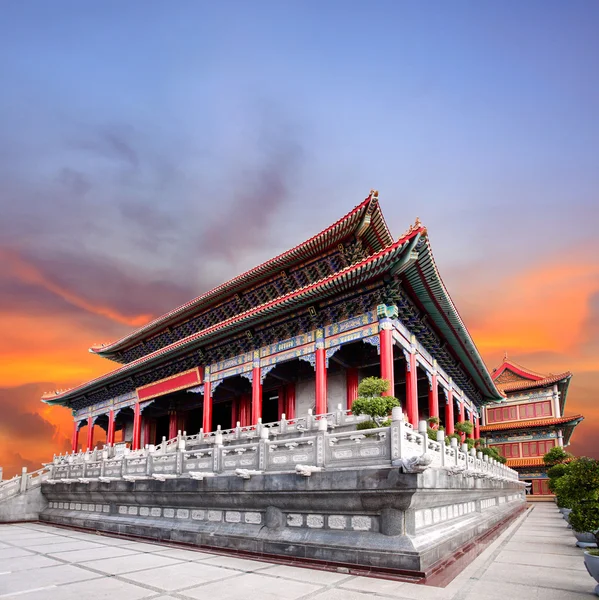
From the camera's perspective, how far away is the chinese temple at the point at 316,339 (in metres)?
18.6

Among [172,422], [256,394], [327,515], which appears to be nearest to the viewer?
[327,515]

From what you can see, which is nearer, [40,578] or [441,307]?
[40,578]

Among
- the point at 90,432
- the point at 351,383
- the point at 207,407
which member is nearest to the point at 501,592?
the point at 351,383

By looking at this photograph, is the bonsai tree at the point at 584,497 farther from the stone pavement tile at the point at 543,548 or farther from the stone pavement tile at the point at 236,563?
the stone pavement tile at the point at 236,563

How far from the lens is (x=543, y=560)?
36.8ft

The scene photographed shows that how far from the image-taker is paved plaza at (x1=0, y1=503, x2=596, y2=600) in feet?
26.4

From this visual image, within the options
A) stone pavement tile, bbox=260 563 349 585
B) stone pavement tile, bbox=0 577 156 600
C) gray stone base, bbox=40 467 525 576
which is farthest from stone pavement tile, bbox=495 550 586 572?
stone pavement tile, bbox=0 577 156 600

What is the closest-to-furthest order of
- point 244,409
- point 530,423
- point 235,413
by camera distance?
point 244,409, point 235,413, point 530,423

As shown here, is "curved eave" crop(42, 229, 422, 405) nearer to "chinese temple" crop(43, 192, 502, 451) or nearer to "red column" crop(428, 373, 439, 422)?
"chinese temple" crop(43, 192, 502, 451)

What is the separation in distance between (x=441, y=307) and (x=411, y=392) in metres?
4.07

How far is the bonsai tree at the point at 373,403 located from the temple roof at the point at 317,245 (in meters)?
7.96

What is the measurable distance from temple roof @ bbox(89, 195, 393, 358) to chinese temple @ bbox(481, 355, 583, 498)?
28.3m

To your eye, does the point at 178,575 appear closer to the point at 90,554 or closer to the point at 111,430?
the point at 90,554

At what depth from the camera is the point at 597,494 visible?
874 centimetres
